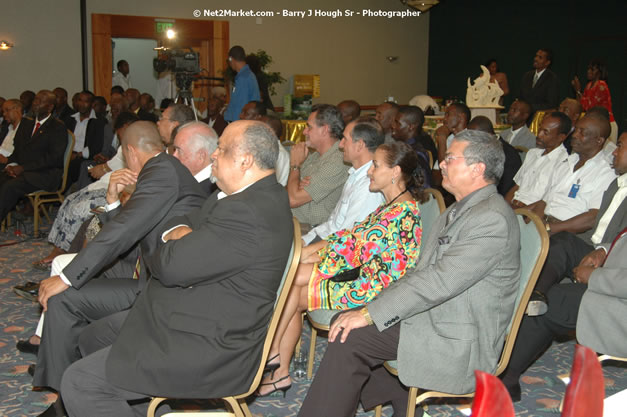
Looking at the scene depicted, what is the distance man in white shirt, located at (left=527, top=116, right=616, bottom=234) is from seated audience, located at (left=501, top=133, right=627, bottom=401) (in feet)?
1.04

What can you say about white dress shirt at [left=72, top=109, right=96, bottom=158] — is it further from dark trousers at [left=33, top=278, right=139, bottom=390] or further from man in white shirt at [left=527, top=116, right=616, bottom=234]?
man in white shirt at [left=527, top=116, right=616, bottom=234]

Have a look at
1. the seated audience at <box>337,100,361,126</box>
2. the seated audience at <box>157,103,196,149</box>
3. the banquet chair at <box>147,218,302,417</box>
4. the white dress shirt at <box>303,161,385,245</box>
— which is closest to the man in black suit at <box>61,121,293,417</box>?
the banquet chair at <box>147,218,302,417</box>

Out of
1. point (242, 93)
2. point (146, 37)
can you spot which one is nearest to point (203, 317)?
point (242, 93)

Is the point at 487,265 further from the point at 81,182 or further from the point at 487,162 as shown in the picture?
the point at 81,182

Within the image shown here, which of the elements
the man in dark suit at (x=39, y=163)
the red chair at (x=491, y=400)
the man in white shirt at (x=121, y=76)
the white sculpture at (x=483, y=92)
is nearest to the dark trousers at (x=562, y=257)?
the red chair at (x=491, y=400)

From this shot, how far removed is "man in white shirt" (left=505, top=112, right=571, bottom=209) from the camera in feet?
13.8

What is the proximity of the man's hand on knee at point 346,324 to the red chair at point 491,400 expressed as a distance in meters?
1.69

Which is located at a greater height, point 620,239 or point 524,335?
point 620,239

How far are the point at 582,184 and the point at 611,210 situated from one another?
22.7 inches

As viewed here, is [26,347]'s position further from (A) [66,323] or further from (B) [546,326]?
(B) [546,326]

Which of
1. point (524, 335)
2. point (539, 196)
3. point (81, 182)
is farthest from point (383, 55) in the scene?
point (524, 335)

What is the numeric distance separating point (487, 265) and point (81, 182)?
214 inches

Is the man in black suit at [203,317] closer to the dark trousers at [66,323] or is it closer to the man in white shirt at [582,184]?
the dark trousers at [66,323]

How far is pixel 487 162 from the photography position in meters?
2.25
